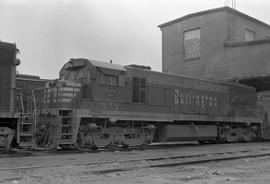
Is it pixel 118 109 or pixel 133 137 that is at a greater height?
pixel 118 109

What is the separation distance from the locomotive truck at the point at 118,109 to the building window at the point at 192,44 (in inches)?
599

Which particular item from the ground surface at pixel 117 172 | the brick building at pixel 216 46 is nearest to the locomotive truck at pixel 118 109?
the ground surface at pixel 117 172

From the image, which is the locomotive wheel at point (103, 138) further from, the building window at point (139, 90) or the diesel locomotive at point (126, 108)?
the building window at point (139, 90)

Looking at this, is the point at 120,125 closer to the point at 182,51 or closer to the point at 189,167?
the point at 189,167

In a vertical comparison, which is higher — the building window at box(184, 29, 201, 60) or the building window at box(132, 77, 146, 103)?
the building window at box(184, 29, 201, 60)

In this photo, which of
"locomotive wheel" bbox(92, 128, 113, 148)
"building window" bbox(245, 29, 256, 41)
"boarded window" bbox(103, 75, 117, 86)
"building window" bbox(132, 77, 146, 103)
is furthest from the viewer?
"building window" bbox(245, 29, 256, 41)

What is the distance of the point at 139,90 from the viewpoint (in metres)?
17.1

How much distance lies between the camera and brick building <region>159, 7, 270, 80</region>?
29906 mm

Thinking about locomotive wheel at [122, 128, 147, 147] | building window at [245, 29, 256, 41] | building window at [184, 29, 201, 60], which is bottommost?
locomotive wheel at [122, 128, 147, 147]

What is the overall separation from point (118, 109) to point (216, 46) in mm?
20882

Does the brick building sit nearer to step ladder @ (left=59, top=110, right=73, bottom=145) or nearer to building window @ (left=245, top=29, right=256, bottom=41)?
building window @ (left=245, top=29, right=256, bottom=41)

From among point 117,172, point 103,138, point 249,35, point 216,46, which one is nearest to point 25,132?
point 103,138

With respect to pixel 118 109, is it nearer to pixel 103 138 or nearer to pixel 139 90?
pixel 103 138

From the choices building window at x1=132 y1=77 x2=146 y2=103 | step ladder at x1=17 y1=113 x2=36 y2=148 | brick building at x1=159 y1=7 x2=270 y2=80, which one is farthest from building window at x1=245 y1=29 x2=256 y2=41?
step ladder at x1=17 y1=113 x2=36 y2=148
